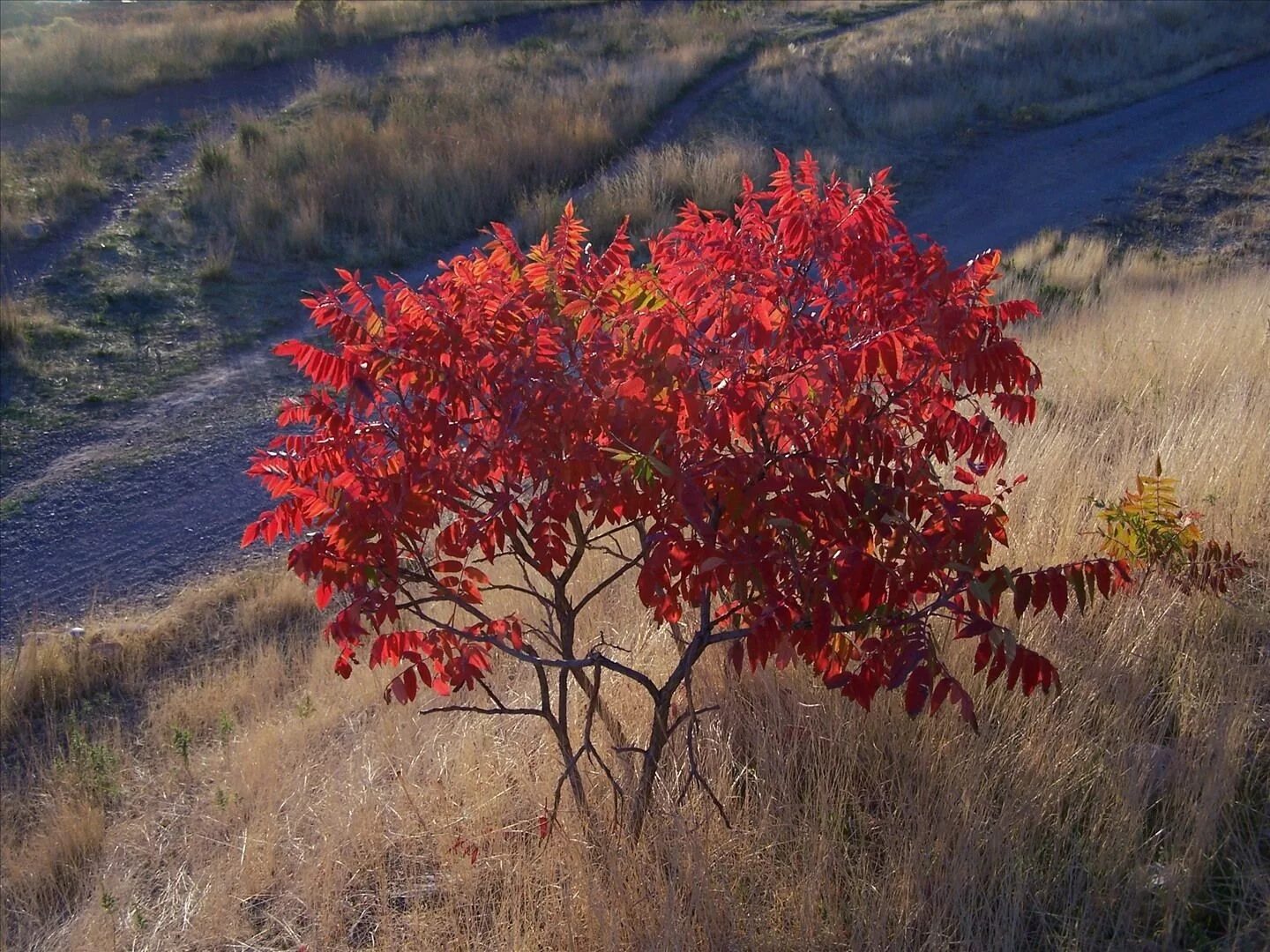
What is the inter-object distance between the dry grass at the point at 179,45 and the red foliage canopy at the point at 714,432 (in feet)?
54.2

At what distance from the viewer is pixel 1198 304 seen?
25.8ft

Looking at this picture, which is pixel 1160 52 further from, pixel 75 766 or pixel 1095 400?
pixel 75 766

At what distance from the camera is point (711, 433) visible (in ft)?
8.50

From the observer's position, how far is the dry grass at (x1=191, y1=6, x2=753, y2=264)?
12.4 metres

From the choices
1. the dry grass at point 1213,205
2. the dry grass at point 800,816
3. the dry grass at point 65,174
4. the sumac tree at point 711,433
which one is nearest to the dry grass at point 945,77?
the dry grass at point 1213,205

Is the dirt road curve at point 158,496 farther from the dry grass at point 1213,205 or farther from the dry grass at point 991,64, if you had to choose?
the dry grass at point 991,64

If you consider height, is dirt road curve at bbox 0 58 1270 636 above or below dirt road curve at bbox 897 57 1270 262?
below

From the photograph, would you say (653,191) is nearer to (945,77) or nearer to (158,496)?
(158,496)

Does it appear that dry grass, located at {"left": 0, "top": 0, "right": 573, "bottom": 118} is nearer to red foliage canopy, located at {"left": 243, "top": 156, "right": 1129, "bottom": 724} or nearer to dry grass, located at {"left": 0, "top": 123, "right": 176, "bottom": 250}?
dry grass, located at {"left": 0, "top": 123, "right": 176, "bottom": 250}

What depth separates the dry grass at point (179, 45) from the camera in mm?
17047

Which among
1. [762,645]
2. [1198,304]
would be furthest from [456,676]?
[1198,304]

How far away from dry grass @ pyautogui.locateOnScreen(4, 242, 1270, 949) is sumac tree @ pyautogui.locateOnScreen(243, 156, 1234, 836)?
1.58 ft

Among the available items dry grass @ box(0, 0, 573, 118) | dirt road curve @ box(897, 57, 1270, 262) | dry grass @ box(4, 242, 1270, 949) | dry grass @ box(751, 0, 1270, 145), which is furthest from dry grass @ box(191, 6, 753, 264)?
dry grass @ box(4, 242, 1270, 949)

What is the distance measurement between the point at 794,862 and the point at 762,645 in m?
0.80
